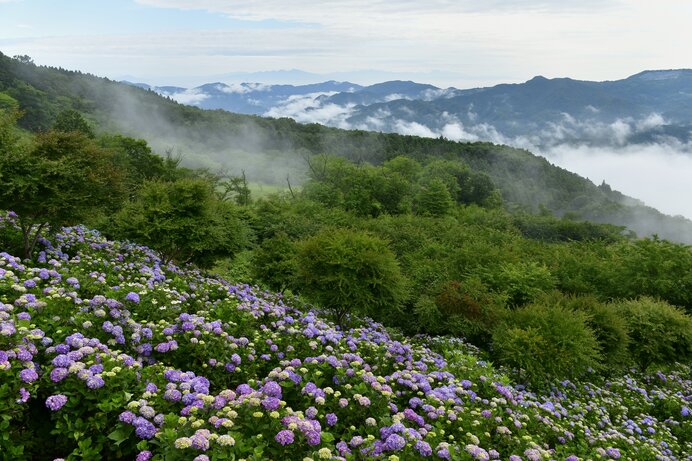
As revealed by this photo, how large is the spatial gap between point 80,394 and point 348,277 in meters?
8.91

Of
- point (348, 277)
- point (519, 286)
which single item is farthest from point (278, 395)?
point (519, 286)

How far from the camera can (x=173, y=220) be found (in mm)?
15141

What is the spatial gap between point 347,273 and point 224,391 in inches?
331

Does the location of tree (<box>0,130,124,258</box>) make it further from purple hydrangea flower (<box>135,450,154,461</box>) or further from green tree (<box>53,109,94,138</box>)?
green tree (<box>53,109,94,138</box>)

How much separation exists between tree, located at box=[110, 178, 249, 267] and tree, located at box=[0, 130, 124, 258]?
328 cm

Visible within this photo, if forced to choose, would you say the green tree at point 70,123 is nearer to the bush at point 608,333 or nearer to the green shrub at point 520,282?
the green shrub at point 520,282

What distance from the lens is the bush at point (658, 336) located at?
1541 centimetres

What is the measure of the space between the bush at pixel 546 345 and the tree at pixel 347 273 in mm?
3455

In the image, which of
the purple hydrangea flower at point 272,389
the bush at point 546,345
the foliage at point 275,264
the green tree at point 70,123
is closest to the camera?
the purple hydrangea flower at point 272,389

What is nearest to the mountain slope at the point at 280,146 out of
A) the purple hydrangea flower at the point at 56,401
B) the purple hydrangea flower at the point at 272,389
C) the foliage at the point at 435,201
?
the foliage at the point at 435,201

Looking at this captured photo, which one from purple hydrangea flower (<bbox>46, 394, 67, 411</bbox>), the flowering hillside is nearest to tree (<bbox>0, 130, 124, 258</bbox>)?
the flowering hillside

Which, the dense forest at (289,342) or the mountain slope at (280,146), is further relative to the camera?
the mountain slope at (280,146)

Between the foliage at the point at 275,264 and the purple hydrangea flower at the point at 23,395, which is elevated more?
the purple hydrangea flower at the point at 23,395

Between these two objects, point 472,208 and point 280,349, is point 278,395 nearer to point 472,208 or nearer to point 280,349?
point 280,349
